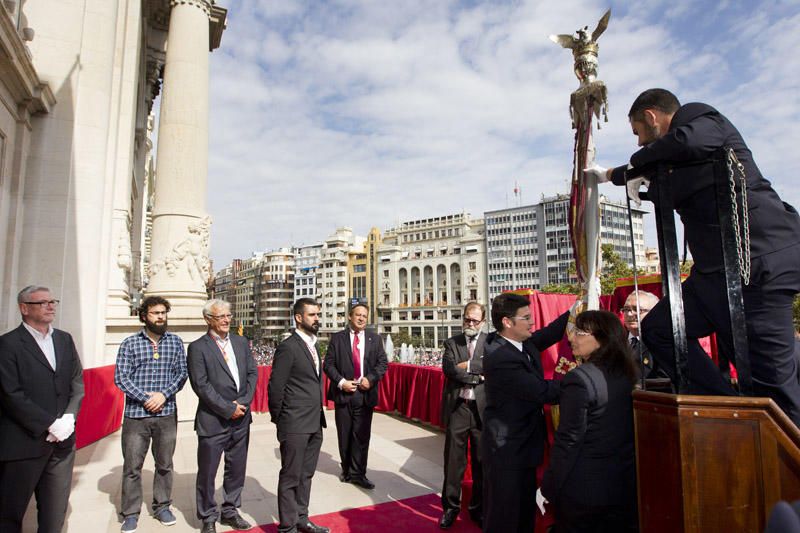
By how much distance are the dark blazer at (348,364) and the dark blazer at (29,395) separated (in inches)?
112

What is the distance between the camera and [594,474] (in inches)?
87.5

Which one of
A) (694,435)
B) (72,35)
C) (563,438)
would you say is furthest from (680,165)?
(72,35)

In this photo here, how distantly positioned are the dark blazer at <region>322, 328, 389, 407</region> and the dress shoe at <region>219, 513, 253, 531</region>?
1782mm

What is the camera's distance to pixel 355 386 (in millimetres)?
5727

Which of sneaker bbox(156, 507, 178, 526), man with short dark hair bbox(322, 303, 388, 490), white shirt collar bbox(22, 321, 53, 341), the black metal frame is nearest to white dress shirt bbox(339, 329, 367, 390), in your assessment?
man with short dark hair bbox(322, 303, 388, 490)

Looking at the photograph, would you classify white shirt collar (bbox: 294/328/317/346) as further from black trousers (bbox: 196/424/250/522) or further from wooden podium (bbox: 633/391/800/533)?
wooden podium (bbox: 633/391/800/533)

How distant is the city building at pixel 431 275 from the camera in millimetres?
81250

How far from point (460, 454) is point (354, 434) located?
1.76m

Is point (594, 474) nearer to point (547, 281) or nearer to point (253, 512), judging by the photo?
point (253, 512)

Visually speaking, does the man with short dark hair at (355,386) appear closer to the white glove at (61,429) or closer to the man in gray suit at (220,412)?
the man in gray suit at (220,412)

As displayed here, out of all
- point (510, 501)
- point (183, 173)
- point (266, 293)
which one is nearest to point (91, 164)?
point (183, 173)

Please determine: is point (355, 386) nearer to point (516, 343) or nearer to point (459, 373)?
Answer: point (459, 373)

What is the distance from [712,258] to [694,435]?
774mm

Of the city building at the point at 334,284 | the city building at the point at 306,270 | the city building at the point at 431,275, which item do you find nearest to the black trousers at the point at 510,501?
the city building at the point at 431,275
